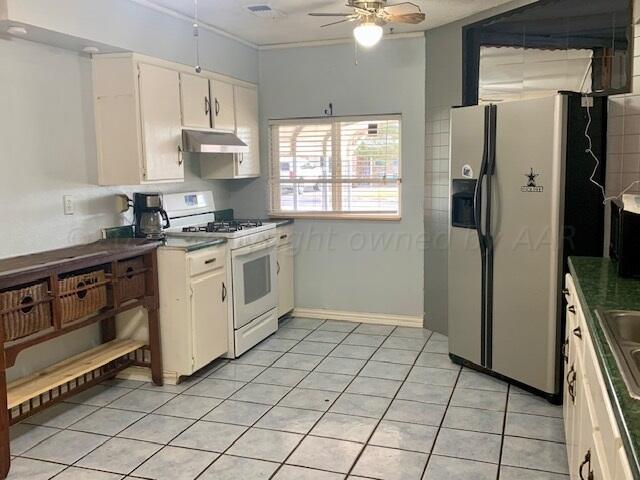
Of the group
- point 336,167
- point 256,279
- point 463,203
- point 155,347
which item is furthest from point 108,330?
point 463,203

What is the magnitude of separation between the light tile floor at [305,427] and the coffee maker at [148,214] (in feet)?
3.29

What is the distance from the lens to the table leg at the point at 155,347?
12.2 ft

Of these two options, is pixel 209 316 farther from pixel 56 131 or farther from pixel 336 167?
pixel 336 167

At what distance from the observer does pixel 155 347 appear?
3730mm

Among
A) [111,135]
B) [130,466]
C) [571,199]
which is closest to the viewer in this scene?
[130,466]

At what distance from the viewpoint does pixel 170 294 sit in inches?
148

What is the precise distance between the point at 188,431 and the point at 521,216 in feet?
7.32

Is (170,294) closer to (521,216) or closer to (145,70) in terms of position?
(145,70)

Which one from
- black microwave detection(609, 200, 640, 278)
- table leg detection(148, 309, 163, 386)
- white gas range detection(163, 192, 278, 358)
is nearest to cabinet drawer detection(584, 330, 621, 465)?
black microwave detection(609, 200, 640, 278)

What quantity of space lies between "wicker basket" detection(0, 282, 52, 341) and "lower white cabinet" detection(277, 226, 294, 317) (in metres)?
2.40

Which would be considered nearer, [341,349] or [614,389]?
[614,389]

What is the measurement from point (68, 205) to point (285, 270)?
2076 millimetres

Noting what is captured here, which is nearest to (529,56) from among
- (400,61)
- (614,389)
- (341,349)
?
(400,61)

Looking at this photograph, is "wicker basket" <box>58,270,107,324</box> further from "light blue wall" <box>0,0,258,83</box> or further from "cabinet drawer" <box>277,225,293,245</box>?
"cabinet drawer" <box>277,225,293,245</box>
